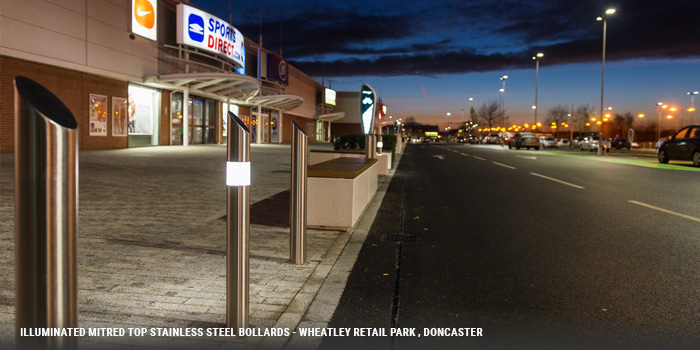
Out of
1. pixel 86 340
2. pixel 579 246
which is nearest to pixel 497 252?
pixel 579 246

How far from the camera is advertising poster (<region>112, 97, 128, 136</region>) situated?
81.6 feet

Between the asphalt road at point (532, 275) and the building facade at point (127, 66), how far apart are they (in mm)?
16878

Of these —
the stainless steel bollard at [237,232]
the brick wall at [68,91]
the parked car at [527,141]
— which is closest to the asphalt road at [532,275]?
the stainless steel bollard at [237,232]

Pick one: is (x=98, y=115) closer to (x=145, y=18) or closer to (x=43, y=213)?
(x=145, y=18)

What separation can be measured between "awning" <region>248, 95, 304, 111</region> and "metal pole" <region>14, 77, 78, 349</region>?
37.8 meters

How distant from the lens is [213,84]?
30438 millimetres

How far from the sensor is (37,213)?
189 centimetres

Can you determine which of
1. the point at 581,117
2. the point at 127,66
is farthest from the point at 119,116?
the point at 581,117

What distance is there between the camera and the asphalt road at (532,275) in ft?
11.6

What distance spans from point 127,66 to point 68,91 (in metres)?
3.79

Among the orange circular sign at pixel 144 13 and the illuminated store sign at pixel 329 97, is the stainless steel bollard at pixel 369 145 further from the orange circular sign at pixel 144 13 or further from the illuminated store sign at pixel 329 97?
the illuminated store sign at pixel 329 97

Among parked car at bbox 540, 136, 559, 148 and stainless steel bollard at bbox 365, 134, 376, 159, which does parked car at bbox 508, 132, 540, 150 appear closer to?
parked car at bbox 540, 136, 559, 148

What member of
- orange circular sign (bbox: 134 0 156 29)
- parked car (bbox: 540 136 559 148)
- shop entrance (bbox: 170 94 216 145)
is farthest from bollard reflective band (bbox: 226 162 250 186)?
parked car (bbox: 540 136 559 148)

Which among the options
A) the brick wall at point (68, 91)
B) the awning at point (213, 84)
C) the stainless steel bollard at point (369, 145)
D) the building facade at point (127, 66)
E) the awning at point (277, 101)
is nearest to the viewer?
the stainless steel bollard at point (369, 145)
